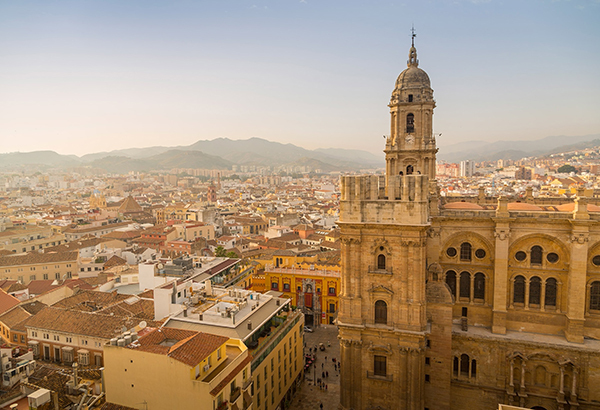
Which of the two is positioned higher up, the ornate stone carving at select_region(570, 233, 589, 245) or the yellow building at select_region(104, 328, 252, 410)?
the ornate stone carving at select_region(570, 233, 589, 245)

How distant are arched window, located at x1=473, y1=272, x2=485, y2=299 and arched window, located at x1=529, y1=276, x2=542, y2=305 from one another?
3.00 meters

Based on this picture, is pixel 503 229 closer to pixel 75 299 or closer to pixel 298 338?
pixel 298 338

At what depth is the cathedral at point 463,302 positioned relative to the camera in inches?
1046

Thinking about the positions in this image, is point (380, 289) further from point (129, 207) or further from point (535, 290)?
point (129, 207)

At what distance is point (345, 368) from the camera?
93.2 feet

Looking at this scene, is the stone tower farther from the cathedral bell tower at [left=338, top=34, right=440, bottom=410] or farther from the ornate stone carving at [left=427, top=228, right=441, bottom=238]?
the ornate stone carving at [left=427, top=228, right=441, bottom=238]

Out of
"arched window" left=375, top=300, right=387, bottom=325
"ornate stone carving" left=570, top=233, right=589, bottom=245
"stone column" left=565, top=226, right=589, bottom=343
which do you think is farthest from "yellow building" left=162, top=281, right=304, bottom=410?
"ornate stone carving" left=570, top=233, right=589, bottom=245

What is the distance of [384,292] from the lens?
88.9 ft

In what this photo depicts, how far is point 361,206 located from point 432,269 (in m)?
6.83

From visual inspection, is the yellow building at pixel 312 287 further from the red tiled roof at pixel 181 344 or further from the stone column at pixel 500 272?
the red tiled roof at pixel 181 344

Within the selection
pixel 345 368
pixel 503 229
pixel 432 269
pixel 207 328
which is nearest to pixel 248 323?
pixel 207 328

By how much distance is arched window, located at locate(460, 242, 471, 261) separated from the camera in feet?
98.9

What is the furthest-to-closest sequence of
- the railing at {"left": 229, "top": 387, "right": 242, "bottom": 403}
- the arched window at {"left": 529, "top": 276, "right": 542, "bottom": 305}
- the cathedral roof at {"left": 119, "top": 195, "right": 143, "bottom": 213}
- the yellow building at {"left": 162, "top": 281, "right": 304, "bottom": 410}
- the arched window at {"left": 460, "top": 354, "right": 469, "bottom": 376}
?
the cathedral roof at {"left": 119, "top": 195, "right": 143, "bottom": 213}
the arched window at {"left": 460, "top": 354, "right": 469, "bottom": 376}
the arched window at {"left": 529, "top": 276, "right": 542, "bottom": 305}
the yellow building at {"left": 162, "top": 281, "right": 304, "bottom": 410}
the railing at {"left": 229, "top": 387, "right": 242, "bottom": 403}

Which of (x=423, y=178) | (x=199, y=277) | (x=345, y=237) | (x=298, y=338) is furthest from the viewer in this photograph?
(x=199, y=277)
